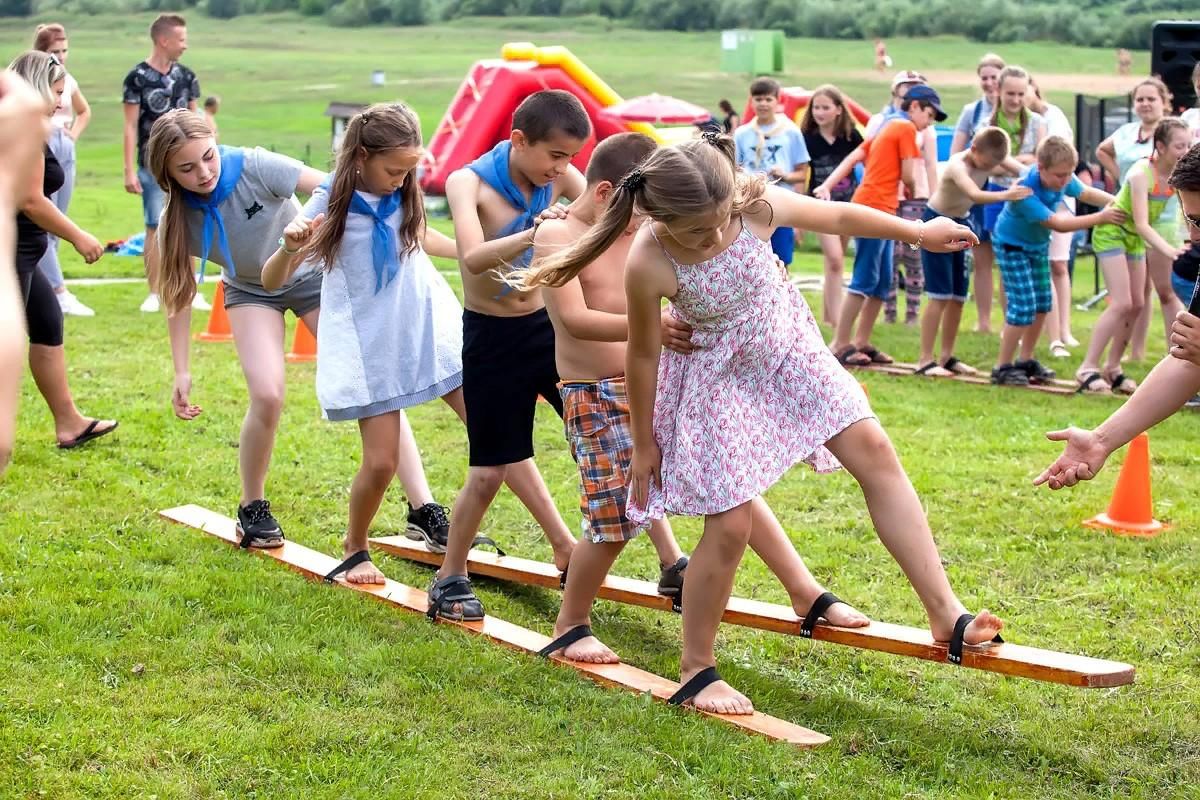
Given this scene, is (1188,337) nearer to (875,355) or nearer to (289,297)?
(289,297)

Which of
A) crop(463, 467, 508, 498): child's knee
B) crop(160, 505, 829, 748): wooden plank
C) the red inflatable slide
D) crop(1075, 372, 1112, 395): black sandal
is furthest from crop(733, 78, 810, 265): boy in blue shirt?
the red inflatable slide

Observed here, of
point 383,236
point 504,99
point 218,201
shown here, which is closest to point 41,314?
point 218,201

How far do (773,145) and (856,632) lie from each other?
731 centimetres

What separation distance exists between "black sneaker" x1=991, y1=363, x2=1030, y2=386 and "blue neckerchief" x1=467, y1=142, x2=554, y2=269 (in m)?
5.42

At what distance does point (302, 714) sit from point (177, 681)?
484mm

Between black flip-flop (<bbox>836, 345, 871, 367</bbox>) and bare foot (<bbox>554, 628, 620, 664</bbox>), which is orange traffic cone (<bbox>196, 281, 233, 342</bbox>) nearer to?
black flip-flop (<bbox>836, 345, 871, 367</bbox>)

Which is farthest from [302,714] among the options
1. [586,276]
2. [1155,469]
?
[1155,469]

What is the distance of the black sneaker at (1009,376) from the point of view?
954 centimetres

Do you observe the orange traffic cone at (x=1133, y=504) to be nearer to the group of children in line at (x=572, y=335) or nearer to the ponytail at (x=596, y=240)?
the group of children in line at (x=572, y=335)

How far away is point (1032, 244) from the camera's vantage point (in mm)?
9430

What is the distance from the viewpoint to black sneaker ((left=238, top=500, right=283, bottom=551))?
18.9ft

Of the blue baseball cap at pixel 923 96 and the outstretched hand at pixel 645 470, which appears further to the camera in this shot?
the blue baseball cap at pixel 923 96

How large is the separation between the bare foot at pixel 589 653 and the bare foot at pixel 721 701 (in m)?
0.47

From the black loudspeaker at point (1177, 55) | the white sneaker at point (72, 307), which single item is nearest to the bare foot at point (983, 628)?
the black loudspeaker at point (1177, 55)
